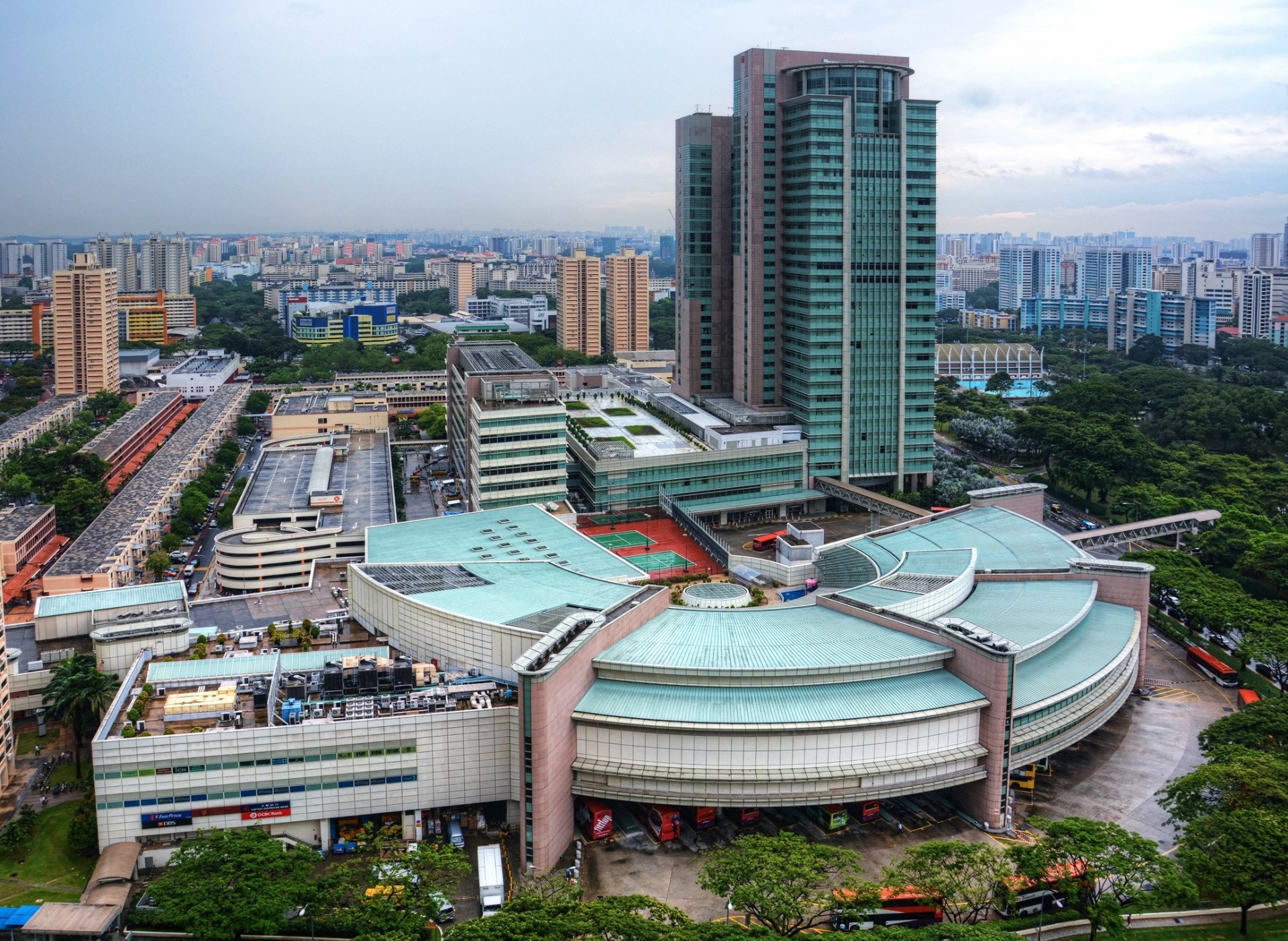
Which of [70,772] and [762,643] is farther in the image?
[70,772]

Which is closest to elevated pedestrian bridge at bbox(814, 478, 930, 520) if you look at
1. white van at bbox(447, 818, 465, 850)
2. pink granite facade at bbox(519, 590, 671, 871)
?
pink granite facade at bbox(519, 590, 671, 871)

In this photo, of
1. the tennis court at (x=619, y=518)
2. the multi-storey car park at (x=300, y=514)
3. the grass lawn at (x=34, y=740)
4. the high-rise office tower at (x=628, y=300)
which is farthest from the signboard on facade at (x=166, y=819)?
the high-rise office tower at (x=628, y=300)

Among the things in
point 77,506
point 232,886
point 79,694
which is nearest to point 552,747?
point 232,886

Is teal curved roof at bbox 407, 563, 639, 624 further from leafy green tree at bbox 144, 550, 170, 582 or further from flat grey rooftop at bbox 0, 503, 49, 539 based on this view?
flat grey rooftop at bbox 0, 503, 49, 539

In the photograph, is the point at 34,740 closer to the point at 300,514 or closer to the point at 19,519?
the point at 300,514

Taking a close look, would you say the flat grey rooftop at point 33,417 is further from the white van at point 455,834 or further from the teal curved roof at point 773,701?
the teal curved roof at point 773,701

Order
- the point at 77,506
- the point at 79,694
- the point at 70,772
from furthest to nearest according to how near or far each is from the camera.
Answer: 1. the point at 77,506
2. the point at 70,772
3. the point at 79,694

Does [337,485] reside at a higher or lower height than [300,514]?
higher
